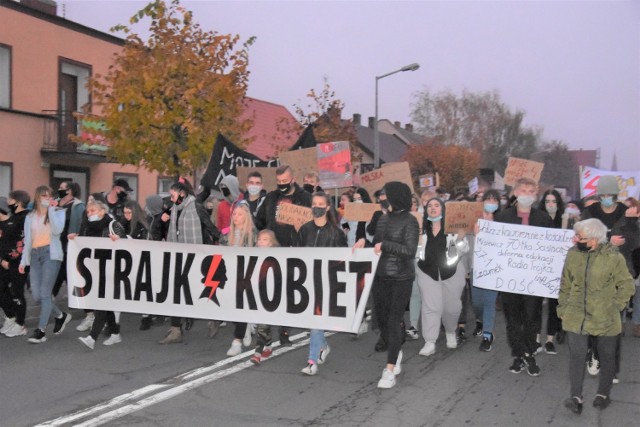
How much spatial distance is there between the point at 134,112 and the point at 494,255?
37.8 feet

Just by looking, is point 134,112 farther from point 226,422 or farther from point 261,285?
point 226,422

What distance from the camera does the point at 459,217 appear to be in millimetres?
8094

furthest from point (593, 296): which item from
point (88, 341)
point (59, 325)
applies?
point (59, 325)

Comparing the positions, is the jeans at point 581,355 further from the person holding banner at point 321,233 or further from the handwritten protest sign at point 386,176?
the handwritten protest sign at point 386,176

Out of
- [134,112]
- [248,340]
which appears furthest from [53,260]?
[134,112]

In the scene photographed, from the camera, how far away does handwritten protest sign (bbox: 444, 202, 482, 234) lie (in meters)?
8.07

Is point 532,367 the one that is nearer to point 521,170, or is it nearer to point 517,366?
point 517,366

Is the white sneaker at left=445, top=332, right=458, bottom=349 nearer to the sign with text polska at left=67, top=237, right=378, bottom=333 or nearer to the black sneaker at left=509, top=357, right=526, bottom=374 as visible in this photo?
the black sneaker at left=509, top=357, right=526, bottom=374

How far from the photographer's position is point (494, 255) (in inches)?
297

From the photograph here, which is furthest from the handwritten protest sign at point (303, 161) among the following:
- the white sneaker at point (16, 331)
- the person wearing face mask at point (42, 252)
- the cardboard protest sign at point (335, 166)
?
the white sneaker at point (16, 331)

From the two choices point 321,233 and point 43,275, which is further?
point 43,275

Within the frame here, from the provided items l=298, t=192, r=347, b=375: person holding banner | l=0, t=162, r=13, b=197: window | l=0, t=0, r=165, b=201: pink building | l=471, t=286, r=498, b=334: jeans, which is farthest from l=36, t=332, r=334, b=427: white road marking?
l=0, t=0, r=165, b=201: pink building

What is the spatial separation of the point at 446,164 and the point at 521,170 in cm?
3568

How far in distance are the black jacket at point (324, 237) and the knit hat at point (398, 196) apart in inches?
30.5
